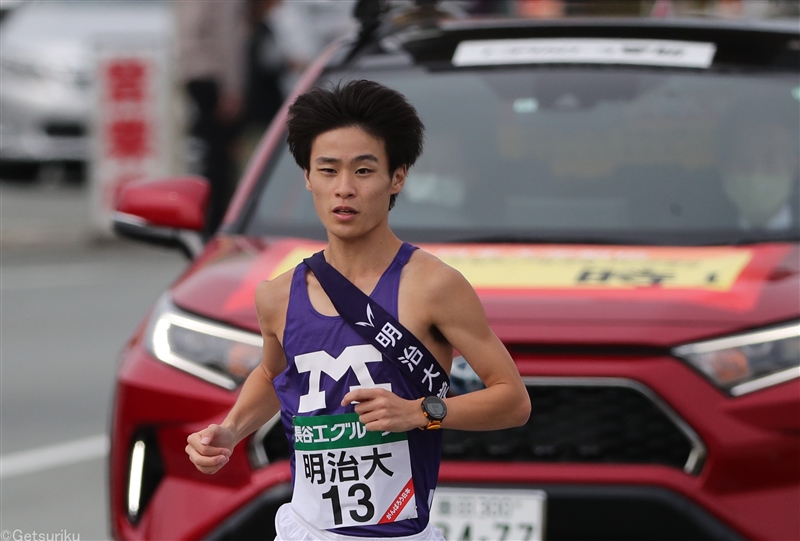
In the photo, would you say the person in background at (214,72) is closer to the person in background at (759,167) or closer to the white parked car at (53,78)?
the white parked car at (53,78)

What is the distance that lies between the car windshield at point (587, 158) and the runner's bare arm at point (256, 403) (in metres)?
1.85

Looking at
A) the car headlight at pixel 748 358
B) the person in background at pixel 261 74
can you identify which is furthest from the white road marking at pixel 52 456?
the person in background at pixel 261 74

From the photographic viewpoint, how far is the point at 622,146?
5066 mm

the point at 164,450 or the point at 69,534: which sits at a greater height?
the point at 164,450

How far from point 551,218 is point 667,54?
84cm

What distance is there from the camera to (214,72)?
11.6 metres

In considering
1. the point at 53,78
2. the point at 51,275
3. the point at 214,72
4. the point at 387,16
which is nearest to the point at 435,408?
the point at 387,16

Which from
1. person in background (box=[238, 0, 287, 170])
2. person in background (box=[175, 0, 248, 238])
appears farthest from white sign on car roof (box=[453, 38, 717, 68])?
person in background (box=[238, 0, 287, 170])

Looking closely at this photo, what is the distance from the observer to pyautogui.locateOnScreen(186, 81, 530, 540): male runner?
2670 millimetres

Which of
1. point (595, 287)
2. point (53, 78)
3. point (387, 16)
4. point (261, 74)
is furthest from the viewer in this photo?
point (53, 78)

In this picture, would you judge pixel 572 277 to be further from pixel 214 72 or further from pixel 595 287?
pixel 214 72

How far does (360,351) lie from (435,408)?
0.61 ft

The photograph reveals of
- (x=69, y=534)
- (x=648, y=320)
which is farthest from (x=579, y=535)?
(x=69, y=534)

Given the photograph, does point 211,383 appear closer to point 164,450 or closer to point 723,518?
point 164,450
